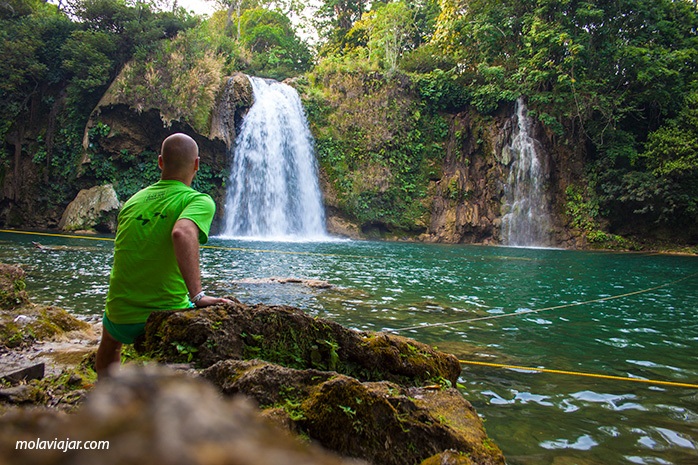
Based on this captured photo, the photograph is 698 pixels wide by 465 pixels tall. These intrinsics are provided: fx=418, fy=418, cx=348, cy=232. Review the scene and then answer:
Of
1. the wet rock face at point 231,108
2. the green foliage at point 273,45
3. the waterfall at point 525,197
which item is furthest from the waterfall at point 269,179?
the waterfall at point 525,197

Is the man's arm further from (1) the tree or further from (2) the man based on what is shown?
(1) the tree

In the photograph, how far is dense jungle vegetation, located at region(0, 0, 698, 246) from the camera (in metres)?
19.7

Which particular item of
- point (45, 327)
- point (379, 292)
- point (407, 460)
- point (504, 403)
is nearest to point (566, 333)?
point (504, 403)

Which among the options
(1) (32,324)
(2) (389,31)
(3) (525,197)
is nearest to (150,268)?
(1) (32,324)

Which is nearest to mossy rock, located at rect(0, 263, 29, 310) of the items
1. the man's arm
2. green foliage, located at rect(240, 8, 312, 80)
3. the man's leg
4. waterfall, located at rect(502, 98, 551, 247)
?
the man's leg

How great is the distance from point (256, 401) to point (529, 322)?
500 cm

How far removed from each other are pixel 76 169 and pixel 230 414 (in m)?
24.5

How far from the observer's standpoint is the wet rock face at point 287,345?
6.96 feet

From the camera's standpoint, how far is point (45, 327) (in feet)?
12.7

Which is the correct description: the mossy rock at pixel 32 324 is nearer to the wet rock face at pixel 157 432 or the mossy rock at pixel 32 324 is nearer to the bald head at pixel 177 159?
the bald head at pixel 177 159

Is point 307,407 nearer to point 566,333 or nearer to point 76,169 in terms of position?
point 566,333

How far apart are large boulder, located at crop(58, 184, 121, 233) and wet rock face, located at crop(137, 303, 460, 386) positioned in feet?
62.1

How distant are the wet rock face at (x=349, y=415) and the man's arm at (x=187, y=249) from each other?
57 centimetres

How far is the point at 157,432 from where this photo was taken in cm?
33
